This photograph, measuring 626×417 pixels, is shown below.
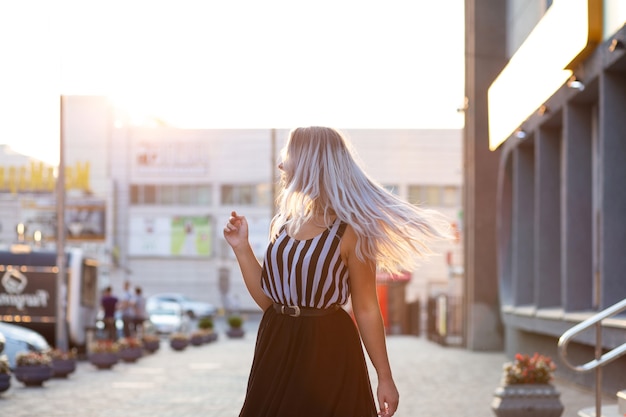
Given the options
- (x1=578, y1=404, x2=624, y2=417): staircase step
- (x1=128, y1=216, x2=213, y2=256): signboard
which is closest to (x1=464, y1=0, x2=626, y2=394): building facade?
(x1=578, y1=404, x2=624, y2=417): staircase step

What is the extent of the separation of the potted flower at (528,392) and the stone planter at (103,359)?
1548cm

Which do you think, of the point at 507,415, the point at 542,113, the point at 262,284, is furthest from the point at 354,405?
the point at 542,113

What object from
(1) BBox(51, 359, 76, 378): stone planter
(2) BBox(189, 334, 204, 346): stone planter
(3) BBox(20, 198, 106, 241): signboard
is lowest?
(2) BBox(189, 334, 204, 346): stone planter

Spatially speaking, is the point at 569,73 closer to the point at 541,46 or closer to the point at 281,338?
the point at 541,46

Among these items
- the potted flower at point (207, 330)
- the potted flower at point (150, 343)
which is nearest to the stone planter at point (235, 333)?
the potted flower at point (207, 330)

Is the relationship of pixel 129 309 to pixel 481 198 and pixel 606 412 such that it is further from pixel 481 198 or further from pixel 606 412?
pixel 606 412

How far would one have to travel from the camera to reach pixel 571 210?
20.7 metres

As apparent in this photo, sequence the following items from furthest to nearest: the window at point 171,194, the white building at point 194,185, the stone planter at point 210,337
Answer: the window at point 171,194, the white building at point 194,185, the stone planter at point 210,337

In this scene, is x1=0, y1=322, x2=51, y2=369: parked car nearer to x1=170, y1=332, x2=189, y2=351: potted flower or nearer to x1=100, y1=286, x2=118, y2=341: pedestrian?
x1=100, y1=286, x2=118, y2=341: pedestrian

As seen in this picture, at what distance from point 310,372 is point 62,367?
18.4 m

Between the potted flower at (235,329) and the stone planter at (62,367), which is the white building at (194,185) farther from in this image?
the stone planter at (62,367)

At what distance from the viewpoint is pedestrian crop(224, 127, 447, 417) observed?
4730mm

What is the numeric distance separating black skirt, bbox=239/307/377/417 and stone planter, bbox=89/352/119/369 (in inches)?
862

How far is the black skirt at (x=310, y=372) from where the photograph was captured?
4.71 metres
